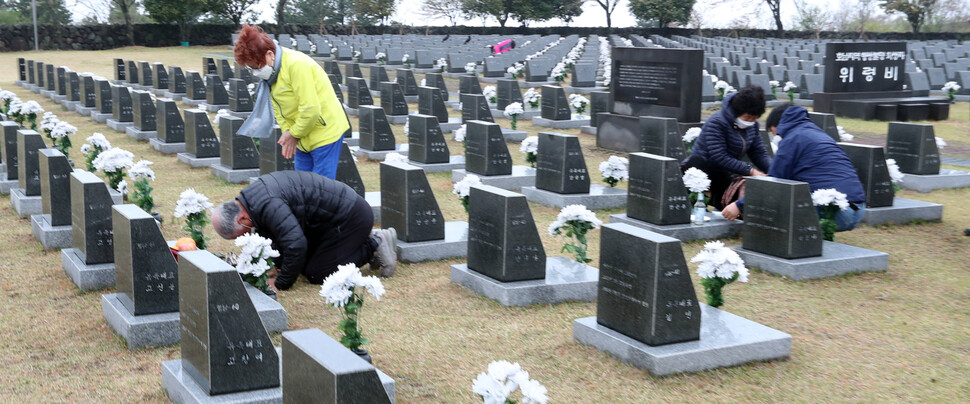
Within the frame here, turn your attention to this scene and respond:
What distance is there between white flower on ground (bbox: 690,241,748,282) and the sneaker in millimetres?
2233

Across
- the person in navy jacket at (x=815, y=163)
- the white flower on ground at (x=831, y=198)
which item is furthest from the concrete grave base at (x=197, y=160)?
Answer: the white flower on ground at (x=831, y=198)

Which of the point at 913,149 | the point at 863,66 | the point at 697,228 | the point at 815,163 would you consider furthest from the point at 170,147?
the point at 863,66

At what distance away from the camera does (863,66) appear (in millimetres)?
17750

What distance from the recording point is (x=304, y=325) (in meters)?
5.38

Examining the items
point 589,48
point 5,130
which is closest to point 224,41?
point 589,48

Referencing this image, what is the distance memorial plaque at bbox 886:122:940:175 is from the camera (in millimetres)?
10039

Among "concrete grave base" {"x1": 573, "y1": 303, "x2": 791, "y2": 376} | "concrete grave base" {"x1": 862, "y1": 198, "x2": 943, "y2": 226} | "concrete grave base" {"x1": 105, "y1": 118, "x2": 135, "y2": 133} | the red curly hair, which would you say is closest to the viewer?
"concrete grave base" {"x1": 573, "y1": 303, "x2": 791, "y2": 376}

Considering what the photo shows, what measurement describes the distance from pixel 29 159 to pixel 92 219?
293 centimetres

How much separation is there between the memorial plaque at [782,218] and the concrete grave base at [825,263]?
0.23 ft

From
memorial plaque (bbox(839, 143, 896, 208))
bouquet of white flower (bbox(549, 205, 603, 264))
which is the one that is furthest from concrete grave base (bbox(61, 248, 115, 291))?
memorial plaque (bbox(839, 143, 896, 208))

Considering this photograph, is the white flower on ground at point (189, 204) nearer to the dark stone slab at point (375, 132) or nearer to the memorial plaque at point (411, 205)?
the memorial plaque at point (411, 205)

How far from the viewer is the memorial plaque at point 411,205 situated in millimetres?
6973

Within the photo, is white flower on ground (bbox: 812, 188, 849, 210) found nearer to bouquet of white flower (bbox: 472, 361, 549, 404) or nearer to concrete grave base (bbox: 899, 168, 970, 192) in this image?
concrete grave base (bbox: 899, 168, 970, 192)

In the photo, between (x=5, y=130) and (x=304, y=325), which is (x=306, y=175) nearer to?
(x=304, y=325)
